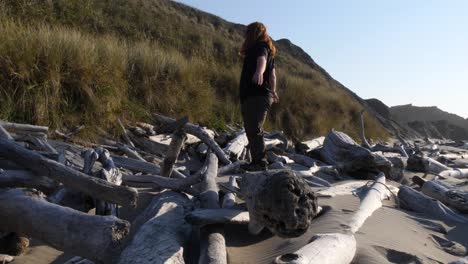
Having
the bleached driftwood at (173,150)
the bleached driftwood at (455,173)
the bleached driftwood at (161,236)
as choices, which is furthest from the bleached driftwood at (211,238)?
the bleached driftwood at (455,173)

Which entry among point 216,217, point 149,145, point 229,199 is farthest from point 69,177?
point 149,145

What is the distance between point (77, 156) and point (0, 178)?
1694mm

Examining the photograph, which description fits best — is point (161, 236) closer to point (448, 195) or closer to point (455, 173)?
point (448, 195)

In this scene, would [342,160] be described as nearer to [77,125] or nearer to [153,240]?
[77,125]

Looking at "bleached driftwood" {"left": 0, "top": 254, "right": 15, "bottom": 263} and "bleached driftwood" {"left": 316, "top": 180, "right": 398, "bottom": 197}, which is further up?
"bleached driftwood" {"left": 316, "top": 180, "right": 398, "bottom": 197}

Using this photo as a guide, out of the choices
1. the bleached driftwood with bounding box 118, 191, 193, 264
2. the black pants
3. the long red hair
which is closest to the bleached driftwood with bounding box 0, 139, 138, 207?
the bleached driftwood with bounding box 118, 191, 193, 264

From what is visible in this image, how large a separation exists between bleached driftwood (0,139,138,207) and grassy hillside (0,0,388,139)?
2.67 meters

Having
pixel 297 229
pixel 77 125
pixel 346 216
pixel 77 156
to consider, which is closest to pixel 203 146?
pixel 77 125

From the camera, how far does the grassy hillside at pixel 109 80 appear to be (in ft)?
19.5

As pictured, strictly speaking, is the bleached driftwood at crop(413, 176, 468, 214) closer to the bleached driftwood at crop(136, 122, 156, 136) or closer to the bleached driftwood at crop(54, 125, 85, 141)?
the bleached driftwood at crop(136, 122, 156, 136)

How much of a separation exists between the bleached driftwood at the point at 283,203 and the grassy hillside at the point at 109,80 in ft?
14.3

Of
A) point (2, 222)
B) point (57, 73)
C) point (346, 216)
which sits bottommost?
point (2, 222)

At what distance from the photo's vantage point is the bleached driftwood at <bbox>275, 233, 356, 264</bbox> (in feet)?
6.79

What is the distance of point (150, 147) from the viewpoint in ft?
20.5
